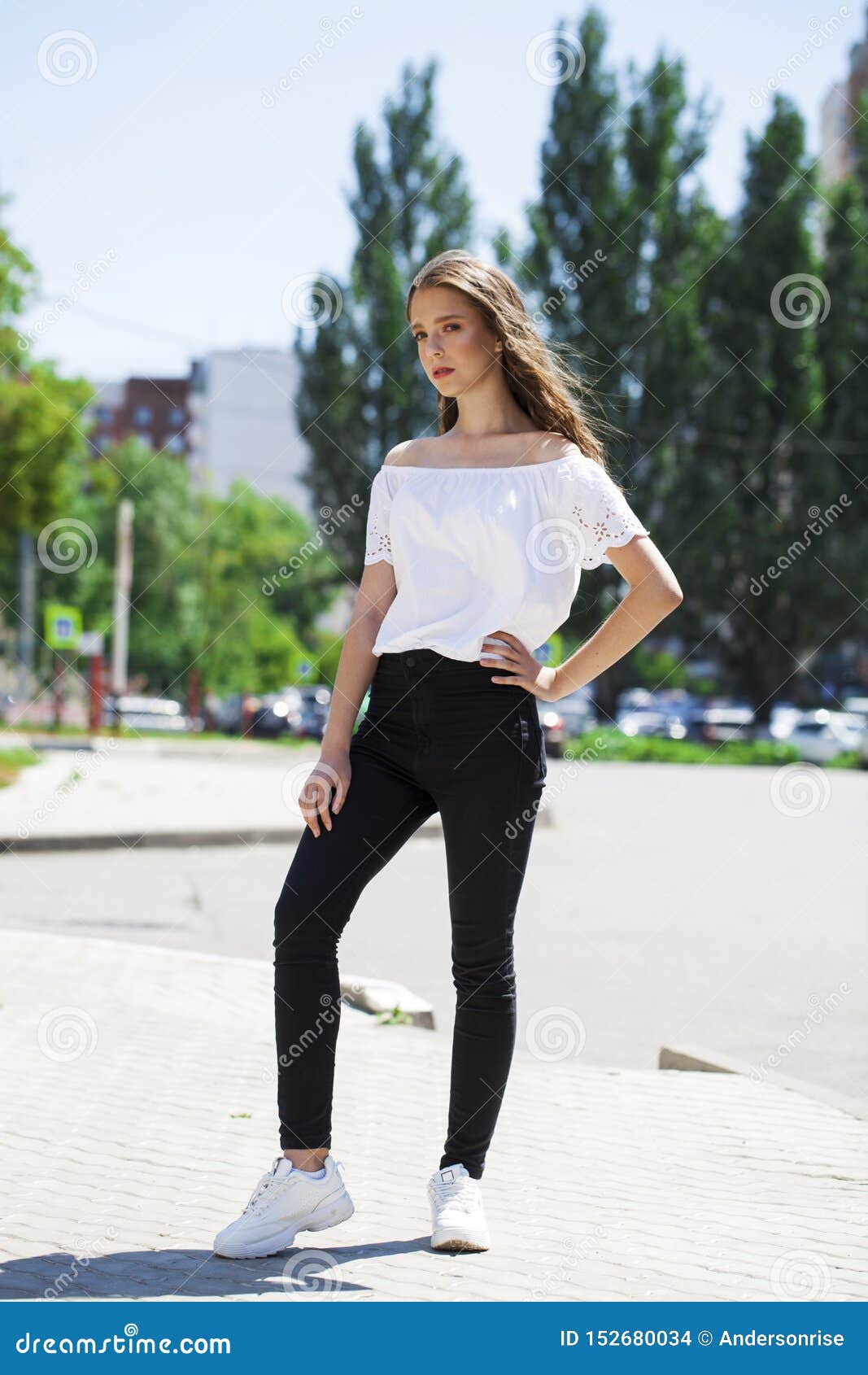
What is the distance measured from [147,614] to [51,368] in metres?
38.8

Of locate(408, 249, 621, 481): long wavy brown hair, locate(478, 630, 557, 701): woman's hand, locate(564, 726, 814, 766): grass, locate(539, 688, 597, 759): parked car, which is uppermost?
locate(408, 249, 621, 481): long wavy brown hair

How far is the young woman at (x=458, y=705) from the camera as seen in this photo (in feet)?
10.4

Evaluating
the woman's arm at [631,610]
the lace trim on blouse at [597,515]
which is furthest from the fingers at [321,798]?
the lace trim on blouse at [597,515]

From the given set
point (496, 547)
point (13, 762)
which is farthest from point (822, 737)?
point (496, 547)

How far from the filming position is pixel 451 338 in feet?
10.9

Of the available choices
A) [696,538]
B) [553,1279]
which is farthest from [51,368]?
[553,1279]

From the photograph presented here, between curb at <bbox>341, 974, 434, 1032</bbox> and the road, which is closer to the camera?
curb at <bbox>341, 974, 434, 1032</bbox>

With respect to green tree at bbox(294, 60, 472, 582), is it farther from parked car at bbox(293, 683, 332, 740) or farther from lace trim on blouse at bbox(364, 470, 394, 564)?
lace trim on blouse at bbox(364, 470, 394, 564)

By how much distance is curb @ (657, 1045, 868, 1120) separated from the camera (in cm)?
462

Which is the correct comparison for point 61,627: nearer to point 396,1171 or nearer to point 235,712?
point 235,712

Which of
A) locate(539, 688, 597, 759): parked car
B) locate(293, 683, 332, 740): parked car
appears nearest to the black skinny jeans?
locate(539, 688, 597, 759): parked car

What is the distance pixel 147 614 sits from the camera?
64.7 metres
